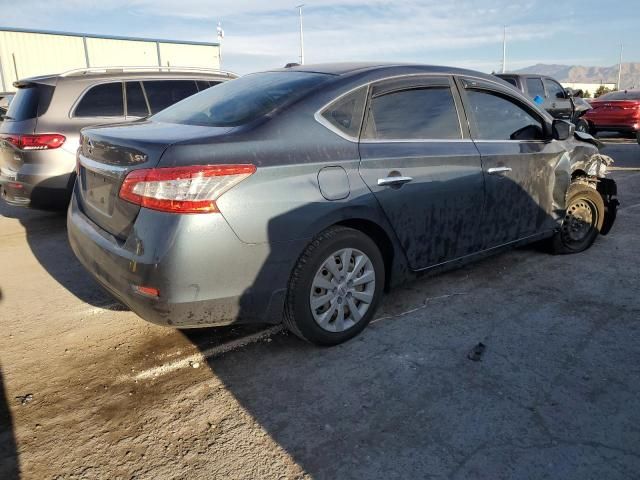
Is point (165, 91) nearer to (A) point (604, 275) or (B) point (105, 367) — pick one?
(B) point (105, 367)

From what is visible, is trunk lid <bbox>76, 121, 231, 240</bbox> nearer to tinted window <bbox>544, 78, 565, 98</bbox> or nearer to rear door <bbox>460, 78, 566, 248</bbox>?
rear door <bbox>460, 78, 566, 248</bbox>

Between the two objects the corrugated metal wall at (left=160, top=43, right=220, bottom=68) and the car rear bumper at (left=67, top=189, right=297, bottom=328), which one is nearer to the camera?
the car rear bumper at (left=67, top=189, right=297, bottom=328)

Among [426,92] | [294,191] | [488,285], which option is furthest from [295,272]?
[488,285]

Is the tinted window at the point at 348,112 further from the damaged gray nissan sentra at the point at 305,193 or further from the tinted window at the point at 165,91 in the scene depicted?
the tinted window at the point at 165,91

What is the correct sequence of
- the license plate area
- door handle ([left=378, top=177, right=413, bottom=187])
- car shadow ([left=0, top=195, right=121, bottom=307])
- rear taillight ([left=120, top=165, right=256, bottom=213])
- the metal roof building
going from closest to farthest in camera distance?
rear taillight ([left=120, top=165, right=256, bottom=213]) → the license plate area → door handle ([left=378, top=177, right=413, bottom=187]) → car shadow ([left=0, top=195, right=121, bottom=307]) → the metal roof building

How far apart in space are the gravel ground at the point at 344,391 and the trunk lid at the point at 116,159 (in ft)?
2.84

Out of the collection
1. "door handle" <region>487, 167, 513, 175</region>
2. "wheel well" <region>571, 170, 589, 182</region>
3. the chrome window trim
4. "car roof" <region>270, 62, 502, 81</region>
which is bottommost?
"wheel well" <region>571, 170, 589, 182</region>

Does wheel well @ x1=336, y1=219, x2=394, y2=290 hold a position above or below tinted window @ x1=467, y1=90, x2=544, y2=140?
below

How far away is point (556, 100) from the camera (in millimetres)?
13133

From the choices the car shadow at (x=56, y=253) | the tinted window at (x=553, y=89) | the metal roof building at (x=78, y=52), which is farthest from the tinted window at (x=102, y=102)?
the metal roof building at (x=78, y=52)

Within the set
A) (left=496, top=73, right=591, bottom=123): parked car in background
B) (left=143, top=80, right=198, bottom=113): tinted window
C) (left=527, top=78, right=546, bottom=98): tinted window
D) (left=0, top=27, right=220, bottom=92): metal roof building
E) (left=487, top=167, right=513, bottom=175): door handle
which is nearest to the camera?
(left=487, top=167, right=513, bottom=175): door handle

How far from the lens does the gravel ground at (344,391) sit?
2.26 meters

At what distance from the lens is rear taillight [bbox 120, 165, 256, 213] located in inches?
99.0

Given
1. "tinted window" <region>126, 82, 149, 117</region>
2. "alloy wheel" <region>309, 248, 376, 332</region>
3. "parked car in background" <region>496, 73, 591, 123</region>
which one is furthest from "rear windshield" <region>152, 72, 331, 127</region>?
"parked car in background" <region>496, 73, 591, 123</region>
